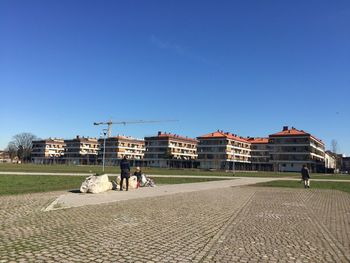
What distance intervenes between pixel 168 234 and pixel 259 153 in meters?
155

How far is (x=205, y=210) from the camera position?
1377cm

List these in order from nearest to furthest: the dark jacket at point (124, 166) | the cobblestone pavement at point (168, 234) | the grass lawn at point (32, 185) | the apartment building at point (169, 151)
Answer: the cobblestone pavement at point (168, 234) → the grass lawn at point (32, 185) → the dark jacket at point (124, 166) → the apartment building at point (169, 151)

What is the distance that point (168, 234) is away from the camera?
352 inches

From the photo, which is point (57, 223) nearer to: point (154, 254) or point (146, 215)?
point (146, 215)

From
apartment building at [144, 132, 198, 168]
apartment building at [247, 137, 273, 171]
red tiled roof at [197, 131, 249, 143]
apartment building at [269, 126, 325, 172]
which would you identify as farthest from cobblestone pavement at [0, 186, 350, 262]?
apartment building at [144, 132, 198, 168]

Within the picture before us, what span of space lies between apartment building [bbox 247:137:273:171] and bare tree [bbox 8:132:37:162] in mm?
98927

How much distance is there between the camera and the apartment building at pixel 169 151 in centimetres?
15846

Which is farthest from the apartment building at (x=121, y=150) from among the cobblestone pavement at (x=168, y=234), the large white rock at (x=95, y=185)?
the cobblestone pavement at (x=168, y=234)

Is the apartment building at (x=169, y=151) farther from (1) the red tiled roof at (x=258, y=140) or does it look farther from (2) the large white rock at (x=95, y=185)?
(2) the large white rock at (x=95, y=185)

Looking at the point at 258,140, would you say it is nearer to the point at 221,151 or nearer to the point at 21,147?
the point at 221,151

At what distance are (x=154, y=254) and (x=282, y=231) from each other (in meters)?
4.11

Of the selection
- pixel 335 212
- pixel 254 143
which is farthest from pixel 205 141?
pixel 335 212

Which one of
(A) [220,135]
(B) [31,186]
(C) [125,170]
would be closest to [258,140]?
(A) [220,135]

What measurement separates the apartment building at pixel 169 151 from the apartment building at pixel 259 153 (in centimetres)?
2409
